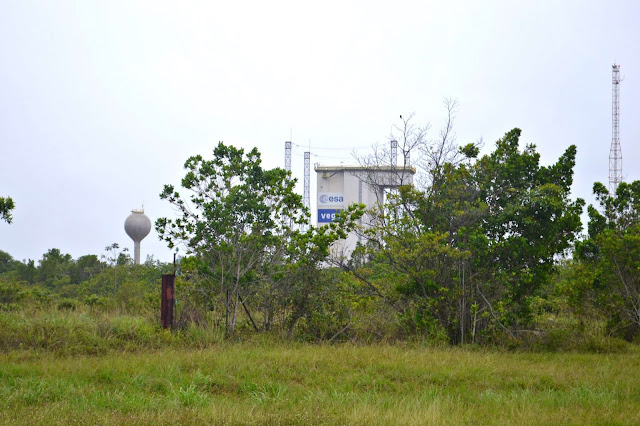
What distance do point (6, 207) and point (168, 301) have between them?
4.11 metres

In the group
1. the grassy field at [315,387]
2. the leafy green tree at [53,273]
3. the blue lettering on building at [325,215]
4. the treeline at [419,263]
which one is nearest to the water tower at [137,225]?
the leafy green tree at [53,273]

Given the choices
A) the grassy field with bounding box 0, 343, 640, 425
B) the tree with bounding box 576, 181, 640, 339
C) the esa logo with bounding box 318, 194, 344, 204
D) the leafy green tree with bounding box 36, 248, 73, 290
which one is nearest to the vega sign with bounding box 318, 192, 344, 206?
the esa logo with bounding box 318, 194, 344, 204

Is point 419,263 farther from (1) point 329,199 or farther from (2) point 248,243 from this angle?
(1) point 329,199

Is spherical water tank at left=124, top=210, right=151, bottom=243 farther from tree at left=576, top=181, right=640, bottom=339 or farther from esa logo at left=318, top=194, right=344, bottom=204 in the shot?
tree at left=576, top=181, right=640, bottom=339

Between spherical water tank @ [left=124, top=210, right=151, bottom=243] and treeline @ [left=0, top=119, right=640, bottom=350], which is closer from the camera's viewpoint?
treeline @ [left=0, top=119, right=640, bottom=350]

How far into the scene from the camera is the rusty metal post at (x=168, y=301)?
12.8 m

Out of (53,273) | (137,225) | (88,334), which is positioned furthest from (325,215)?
(88,334)

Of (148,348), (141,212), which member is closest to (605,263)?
(148,348)

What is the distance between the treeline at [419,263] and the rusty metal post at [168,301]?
1.12ft

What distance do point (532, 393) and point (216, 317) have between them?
23.3ft

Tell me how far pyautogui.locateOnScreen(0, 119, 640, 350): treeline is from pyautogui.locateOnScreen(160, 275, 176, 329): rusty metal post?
13.4 inches

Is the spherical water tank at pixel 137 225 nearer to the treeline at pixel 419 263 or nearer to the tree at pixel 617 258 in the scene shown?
the treeline at pixel 419 263

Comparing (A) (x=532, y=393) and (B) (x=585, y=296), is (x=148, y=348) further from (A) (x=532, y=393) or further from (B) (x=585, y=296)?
(B) (x=585, y=296)

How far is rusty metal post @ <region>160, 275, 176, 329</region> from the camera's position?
42.1 feet
